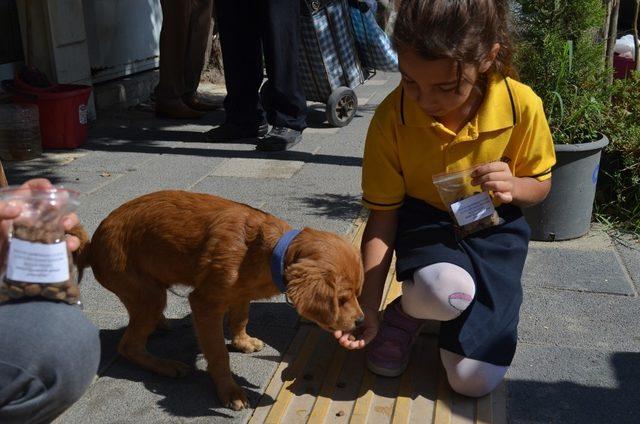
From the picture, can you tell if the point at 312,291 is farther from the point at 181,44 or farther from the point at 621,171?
the point at 181,44

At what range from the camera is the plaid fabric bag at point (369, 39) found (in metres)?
7.50

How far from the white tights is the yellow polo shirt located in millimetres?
334

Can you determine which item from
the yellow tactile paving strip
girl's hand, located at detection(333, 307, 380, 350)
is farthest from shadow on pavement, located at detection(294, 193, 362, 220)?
girl's hand, located at detection(333, 307, 380, 350)

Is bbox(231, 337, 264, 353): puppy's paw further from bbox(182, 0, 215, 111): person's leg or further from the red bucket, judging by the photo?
bbox(182, 0, 215, 111): person's leg

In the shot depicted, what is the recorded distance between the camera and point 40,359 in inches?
74.1

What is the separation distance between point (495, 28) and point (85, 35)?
5.71 meters

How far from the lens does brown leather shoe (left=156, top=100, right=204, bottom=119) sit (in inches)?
311

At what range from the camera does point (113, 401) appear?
2916mm

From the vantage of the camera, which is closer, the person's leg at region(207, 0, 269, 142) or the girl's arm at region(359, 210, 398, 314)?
the girl's arm at region(359, 210, 398, 314)

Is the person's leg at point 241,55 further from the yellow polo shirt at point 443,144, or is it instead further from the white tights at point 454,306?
the white tights at point 454,306

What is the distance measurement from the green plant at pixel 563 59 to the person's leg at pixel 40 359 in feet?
11.1

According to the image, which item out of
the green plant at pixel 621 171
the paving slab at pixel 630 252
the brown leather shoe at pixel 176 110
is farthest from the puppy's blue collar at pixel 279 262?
the brown leather shoe at pixel 176 110

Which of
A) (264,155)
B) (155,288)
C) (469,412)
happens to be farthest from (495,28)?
(264,155)

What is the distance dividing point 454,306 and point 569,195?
1.89 meters
